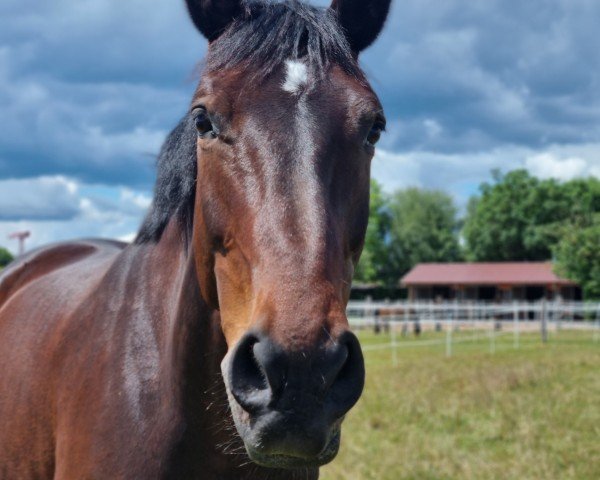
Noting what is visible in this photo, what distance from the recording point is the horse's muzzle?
1764 millimetres

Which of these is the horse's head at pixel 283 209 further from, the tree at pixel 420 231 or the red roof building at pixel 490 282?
the tree at pixel 420 231

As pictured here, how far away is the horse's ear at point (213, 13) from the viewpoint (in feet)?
8.48

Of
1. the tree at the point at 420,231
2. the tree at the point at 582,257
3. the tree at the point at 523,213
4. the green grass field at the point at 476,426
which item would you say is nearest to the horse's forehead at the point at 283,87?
the green grass field at the point at 476,426

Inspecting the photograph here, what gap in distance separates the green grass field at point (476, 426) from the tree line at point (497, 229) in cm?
3200

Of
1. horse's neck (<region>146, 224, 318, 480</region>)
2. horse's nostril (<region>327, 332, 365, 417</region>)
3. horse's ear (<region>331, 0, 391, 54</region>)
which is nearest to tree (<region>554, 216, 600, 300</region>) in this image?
horse's ear (<region>331, 0, 391, 54</region>)

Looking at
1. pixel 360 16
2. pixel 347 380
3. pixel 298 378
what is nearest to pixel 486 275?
pixel 360 16

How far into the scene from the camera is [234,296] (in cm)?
219

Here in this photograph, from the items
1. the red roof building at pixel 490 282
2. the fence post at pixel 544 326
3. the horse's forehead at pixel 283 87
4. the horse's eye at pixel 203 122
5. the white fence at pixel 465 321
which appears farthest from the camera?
the red roof building at pixel 490 282

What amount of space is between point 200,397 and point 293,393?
84 cm

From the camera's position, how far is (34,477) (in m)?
3.01

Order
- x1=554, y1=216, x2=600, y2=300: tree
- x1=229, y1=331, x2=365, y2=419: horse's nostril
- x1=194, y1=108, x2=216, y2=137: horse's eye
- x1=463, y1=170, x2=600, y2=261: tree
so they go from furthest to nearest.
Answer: x1=463, y1=170, x2=600, y2=261: tree → x1=554, y1=216, x2=600, y2=300: tree → x1=194, y1=108, x2=216, y2=137: horse's eye → x1=229, y1=331, x2=365, y2=419: horse's nostril

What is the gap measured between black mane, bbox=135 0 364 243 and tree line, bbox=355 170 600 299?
4235cm

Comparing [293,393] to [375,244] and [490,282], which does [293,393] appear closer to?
[490,282]

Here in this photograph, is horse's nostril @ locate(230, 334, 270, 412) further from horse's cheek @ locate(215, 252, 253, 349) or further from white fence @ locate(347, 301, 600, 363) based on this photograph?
white fence @ locate(347, 301, 600, 363)
